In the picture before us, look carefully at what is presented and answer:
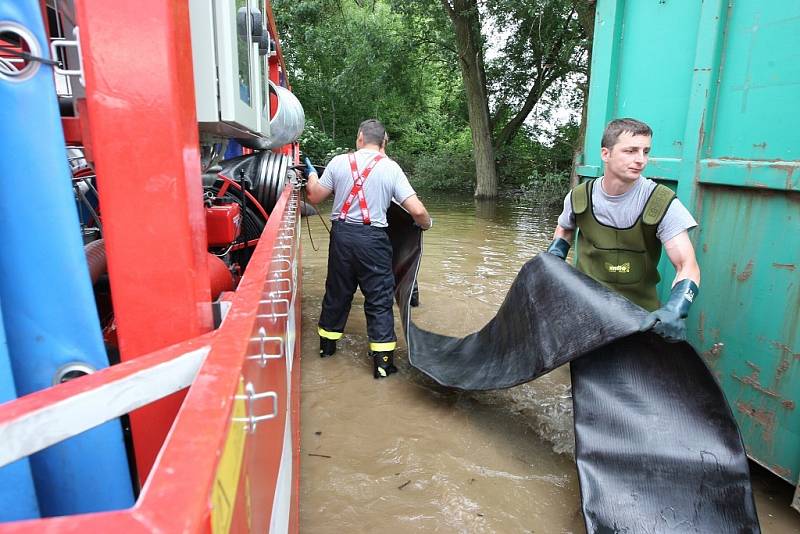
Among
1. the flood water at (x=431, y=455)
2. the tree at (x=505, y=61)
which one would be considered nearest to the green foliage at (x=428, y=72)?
the tree at (x=505, y=61)

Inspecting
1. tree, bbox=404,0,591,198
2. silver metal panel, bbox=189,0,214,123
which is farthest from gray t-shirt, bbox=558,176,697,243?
tree, bbox=404,0,591,198

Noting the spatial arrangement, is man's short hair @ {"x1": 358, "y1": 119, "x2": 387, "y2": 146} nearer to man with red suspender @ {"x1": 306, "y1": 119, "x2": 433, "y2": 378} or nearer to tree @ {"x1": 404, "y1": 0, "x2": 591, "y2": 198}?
man with red suspender @ {"x1": 306, "y1": 119, "x2": 433, "y2": 378}

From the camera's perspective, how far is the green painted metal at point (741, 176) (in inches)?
95.1

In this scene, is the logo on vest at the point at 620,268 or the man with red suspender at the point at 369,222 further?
the man with red suspender at the point at 369,222

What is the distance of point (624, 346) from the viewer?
8.14 ft

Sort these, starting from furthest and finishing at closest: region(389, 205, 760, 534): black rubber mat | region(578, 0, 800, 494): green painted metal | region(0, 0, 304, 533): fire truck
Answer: region(578, 0, 800, 494): green painted metal
region(389, 205, 760, 534): black rubber mat
region(0, 0, 304, 533): fire truck

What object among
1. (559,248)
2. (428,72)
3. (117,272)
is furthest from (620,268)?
(428,72)

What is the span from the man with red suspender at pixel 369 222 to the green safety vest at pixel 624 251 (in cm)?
144

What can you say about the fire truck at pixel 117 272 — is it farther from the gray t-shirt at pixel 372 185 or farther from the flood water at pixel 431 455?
the gray t-shirt at pixel 372 185

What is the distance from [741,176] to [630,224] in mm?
542

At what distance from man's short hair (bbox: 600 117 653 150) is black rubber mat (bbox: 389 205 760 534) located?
690mm

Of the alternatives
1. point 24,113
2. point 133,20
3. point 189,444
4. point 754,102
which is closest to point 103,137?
point 24,113

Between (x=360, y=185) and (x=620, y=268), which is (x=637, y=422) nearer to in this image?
(x=620, y=268)

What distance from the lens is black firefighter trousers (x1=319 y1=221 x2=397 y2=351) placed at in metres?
4.14
